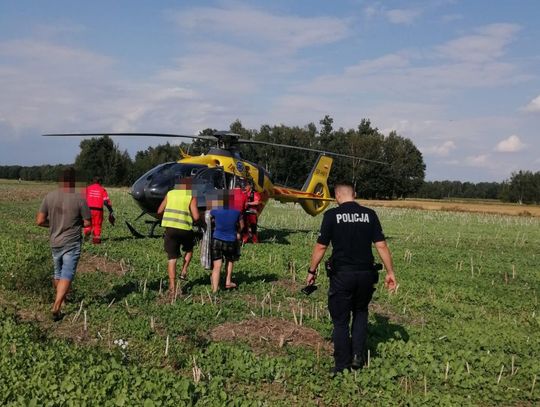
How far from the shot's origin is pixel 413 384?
5859mm

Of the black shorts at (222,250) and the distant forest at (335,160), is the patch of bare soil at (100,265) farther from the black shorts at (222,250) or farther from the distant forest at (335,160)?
the distant forest at (335,160)

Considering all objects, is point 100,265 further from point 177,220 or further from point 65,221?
point 65,221

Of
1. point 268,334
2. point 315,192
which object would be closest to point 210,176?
point 315,192

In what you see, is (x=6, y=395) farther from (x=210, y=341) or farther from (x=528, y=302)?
(x=528, y=302)

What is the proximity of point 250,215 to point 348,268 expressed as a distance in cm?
966

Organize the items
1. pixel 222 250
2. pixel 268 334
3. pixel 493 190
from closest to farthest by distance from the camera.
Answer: pixel 268 334, pixel 222 250, pixel 493 190

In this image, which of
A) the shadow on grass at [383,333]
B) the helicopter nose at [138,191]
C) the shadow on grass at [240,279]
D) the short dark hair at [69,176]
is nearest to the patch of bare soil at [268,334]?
the shadow on grass at [383,333]

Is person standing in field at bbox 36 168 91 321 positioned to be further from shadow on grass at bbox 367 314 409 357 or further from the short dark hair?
shadow on grass at bbox 367 314 409 357

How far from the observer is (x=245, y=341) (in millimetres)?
6762

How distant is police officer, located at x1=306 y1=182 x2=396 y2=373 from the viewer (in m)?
5.95

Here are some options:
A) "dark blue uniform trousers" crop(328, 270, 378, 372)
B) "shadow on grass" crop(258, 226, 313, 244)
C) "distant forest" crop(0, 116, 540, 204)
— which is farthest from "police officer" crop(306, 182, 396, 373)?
"distant forest" crop(0, 116, 540, 204)

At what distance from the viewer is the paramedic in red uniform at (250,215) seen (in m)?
15.2

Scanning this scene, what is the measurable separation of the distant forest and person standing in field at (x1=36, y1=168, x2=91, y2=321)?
231ft

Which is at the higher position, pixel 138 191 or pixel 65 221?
pixel 138 191
